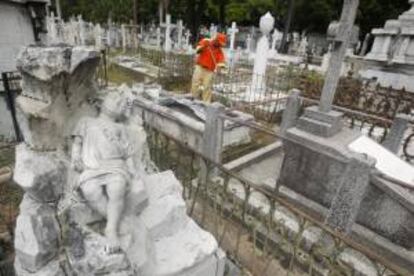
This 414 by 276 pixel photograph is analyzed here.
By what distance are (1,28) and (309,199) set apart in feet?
19.7

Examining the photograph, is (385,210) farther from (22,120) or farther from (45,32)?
(45,32)

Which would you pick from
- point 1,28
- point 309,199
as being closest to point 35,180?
point 309,199

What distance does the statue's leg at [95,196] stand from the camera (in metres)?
1.70

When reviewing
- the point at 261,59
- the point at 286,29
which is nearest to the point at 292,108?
the point at 261,59

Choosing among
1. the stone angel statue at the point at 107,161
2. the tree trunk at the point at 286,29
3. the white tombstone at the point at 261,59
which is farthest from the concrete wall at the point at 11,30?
the tree trunk at the point at 286,29

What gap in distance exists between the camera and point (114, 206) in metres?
1.71

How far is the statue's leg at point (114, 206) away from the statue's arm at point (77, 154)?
0.85 feet

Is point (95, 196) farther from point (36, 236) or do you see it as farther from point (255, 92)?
point (255, 92)

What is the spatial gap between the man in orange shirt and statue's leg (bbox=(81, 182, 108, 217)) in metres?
5.54

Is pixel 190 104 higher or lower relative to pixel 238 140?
higher

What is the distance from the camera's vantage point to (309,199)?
3.79m

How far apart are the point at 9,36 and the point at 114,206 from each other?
542 cm

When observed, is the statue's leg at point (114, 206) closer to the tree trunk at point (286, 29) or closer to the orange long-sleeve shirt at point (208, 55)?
the orange long-sleeve shirt at point (208, 55)

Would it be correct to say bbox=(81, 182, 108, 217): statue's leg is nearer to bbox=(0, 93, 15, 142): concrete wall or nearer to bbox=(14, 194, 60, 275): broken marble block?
bbox=(14, 194, 60, 275): broken marble block
